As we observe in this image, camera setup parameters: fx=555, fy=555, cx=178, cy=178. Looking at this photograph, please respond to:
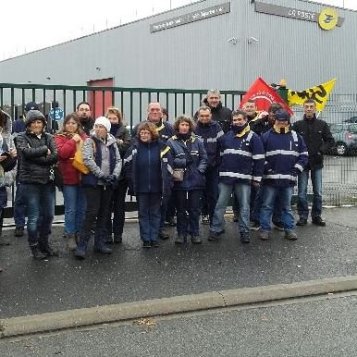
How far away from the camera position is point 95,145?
6.80 m

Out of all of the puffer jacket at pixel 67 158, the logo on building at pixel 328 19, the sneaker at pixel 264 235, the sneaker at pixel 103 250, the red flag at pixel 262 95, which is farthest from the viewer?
the logo on building at pixel 328 19

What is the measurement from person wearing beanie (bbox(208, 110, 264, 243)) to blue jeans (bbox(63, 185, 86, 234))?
1.94m

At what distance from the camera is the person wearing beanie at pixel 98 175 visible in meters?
6.73

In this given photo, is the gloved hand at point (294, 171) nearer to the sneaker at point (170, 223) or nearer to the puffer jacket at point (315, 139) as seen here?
the puffer jacket at point (315, 139)

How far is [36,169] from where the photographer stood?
6.41 metres

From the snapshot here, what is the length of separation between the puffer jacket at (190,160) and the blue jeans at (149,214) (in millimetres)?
376

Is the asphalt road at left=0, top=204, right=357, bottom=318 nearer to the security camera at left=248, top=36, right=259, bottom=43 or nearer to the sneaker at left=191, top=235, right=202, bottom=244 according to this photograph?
the sneaker at left=191, top=235, right=202, bottom=244

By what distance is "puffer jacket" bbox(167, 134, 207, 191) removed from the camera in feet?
24.2

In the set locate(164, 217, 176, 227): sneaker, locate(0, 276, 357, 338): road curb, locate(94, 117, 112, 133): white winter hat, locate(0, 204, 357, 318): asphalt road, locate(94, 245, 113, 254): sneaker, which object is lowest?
locate(0, 276, 357, 338): road curb

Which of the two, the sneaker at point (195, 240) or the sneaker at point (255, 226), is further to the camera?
the sneaker at point (255, 226)

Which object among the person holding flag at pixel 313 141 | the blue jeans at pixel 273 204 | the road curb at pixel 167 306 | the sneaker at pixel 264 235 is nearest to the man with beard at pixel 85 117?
the blue jeans at pixel 273 204

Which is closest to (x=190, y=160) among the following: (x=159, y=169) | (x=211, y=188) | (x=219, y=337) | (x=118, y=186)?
(x=159, y=169)

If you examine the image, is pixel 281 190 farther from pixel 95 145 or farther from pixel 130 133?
pixel 95 145

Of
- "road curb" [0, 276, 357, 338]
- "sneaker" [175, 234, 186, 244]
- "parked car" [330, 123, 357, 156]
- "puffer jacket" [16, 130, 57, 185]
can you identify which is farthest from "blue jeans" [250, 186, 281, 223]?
"puffer jacket" [16, 130, 57, 185]
